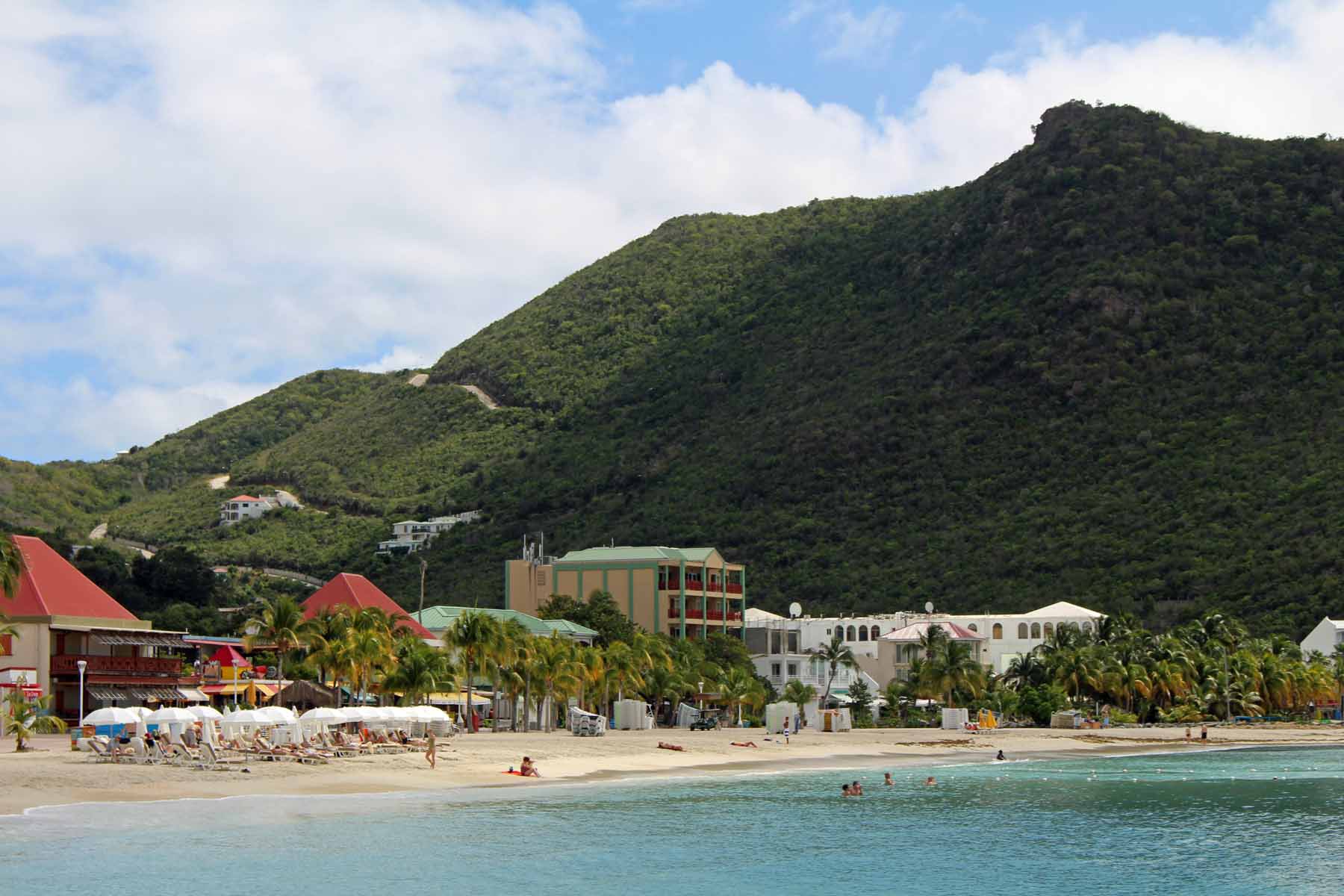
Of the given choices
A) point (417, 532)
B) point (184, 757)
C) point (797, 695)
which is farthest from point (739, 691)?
point (417, 532)

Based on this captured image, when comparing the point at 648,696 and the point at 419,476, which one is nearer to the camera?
the point at 648,696

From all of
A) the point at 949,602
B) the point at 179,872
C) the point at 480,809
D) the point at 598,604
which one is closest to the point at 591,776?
the point at 480,809

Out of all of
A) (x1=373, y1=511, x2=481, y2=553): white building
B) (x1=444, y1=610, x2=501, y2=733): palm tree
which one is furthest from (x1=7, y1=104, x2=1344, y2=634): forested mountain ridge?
(x1=444, y1=610, x2=501, y2=733): palm tree

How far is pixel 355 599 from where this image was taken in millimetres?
79625

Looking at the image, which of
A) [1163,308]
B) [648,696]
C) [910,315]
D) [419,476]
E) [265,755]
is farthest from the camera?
[419,476]

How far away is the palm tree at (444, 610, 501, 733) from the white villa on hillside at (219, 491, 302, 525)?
98686 millimetres

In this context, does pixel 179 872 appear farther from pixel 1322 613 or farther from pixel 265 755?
pixel 1322 613

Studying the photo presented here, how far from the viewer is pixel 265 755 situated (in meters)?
49.5

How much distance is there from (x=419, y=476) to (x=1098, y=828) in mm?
127192

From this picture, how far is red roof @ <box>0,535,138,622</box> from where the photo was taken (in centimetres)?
6062

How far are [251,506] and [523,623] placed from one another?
285 feet

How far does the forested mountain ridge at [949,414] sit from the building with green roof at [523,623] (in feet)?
110

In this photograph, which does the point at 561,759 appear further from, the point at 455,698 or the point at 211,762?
the point at 455,698

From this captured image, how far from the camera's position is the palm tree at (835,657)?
98.0 metres
